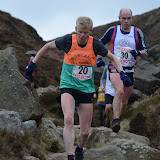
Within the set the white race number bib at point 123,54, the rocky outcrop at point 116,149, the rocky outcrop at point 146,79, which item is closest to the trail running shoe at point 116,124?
the rocky outcrop at point 116,149

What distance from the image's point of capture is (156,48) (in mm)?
45844

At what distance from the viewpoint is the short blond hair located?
13.5 ft

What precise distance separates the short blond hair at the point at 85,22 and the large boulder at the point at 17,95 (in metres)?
2.08

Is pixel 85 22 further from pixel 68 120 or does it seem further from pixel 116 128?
pixel 116 128

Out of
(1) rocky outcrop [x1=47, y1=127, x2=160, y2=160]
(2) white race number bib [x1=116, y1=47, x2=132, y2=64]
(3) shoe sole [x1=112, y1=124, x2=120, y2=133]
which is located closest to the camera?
(1) rocky outcrop [x1=47, y1=127, x2=160, y2=160]

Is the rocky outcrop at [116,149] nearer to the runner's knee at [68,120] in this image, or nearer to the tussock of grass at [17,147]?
the tussock of grass at [17,147]

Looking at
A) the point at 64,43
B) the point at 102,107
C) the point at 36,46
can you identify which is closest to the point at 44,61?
the point at 36,46

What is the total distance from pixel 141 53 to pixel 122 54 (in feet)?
1.22

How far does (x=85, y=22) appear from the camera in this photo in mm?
4105

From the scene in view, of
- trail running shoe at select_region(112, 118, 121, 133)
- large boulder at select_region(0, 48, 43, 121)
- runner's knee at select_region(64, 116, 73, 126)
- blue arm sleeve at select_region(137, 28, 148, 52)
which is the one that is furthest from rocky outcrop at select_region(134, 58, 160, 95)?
runner's knee at select_region(64, 116, 73, 126)

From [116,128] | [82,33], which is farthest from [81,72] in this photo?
[116,128]

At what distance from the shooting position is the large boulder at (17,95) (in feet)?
18.1

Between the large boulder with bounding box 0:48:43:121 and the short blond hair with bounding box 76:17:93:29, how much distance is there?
208 centimetres

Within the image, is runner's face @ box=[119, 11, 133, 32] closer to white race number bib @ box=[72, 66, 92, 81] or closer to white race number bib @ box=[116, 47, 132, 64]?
white race number bib @ box=[116, 47, 132, 64]
